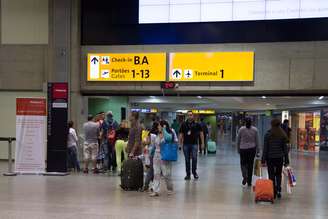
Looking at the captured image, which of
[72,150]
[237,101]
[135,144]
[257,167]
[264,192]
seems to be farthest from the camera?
[237,101]

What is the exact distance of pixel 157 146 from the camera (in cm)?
879

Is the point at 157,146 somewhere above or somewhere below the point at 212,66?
below

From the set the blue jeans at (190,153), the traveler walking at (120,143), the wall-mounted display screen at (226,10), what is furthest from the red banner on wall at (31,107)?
the wall-mounted display screen at (226,10)

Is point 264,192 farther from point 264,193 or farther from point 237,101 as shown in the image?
point 237,101

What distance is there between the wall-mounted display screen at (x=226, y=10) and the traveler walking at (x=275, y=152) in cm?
585

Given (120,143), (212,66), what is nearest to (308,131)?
(212,66)

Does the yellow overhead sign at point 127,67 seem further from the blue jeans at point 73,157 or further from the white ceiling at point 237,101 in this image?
the white ceiling at point 237,101

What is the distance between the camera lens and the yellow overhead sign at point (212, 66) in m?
13.3

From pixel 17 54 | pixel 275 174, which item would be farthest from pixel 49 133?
pixel 275 174

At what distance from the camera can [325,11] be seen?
13.1 m

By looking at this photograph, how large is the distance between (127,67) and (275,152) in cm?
674

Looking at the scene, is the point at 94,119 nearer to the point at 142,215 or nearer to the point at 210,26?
the point at 210,26

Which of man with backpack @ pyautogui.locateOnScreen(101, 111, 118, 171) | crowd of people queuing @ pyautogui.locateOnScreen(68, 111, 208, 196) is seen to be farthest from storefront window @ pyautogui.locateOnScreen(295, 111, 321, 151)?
man with backpack @ pyautogui.locateOnScreen(101, 111, 118, 171)

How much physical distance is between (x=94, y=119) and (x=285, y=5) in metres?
6.78
